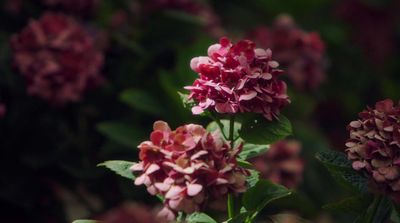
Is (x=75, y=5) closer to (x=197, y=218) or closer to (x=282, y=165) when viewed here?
(x=282, y=165)

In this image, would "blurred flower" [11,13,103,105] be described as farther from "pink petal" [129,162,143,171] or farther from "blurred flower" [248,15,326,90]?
"pink petal" [129,162,143,171]

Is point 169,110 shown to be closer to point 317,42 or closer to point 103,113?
point 103,113

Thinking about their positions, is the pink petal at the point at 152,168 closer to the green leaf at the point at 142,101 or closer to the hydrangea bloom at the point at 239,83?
the hydrangea bloom at the point at 239,83

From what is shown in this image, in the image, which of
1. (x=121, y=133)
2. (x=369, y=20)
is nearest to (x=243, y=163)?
(x=121, y=133)

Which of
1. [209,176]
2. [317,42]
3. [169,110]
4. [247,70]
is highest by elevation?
[317,42]

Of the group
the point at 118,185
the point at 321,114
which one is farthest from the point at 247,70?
the point at 321,114

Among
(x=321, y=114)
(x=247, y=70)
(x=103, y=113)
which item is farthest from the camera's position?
(x=321, y=114)
